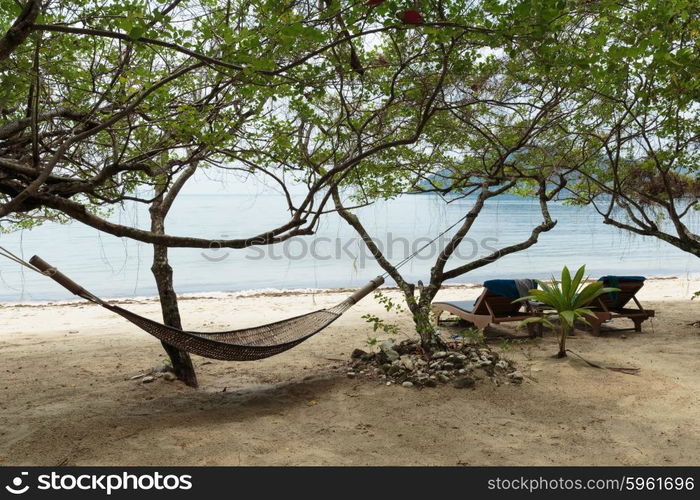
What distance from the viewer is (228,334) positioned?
339cm

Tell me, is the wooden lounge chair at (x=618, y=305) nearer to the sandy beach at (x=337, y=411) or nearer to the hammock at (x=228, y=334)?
the sandy beach at (x=337, y=411)

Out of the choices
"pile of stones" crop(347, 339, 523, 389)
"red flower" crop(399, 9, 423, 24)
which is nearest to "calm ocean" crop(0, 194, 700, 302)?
"pile of stones" crop(347, 339, 523, 389)

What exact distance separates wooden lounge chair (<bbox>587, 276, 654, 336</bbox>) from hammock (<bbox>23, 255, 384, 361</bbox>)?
7.98ft

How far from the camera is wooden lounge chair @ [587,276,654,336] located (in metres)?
5.13

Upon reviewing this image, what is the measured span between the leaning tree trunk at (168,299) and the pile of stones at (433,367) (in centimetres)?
107

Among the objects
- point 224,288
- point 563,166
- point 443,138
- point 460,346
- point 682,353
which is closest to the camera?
point 460,346

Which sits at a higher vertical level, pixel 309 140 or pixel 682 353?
pixel 309 140

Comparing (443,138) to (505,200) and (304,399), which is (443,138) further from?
(505,200)

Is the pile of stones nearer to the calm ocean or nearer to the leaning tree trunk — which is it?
the leaning tree trunk

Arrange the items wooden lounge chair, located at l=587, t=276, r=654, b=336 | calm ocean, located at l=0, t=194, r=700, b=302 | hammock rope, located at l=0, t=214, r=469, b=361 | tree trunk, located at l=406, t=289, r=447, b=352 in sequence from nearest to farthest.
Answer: hammock rope, located at l=0, t=214, r=469, b=361
tree trunk, located at l=406, t=289, r=447, b=352
wooden lounge chair, located at l=587, t=276, r=654, b=336
calm ocean, located at l=0, t=194, r=700, b=302

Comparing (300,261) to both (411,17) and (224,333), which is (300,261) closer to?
(224,333)
